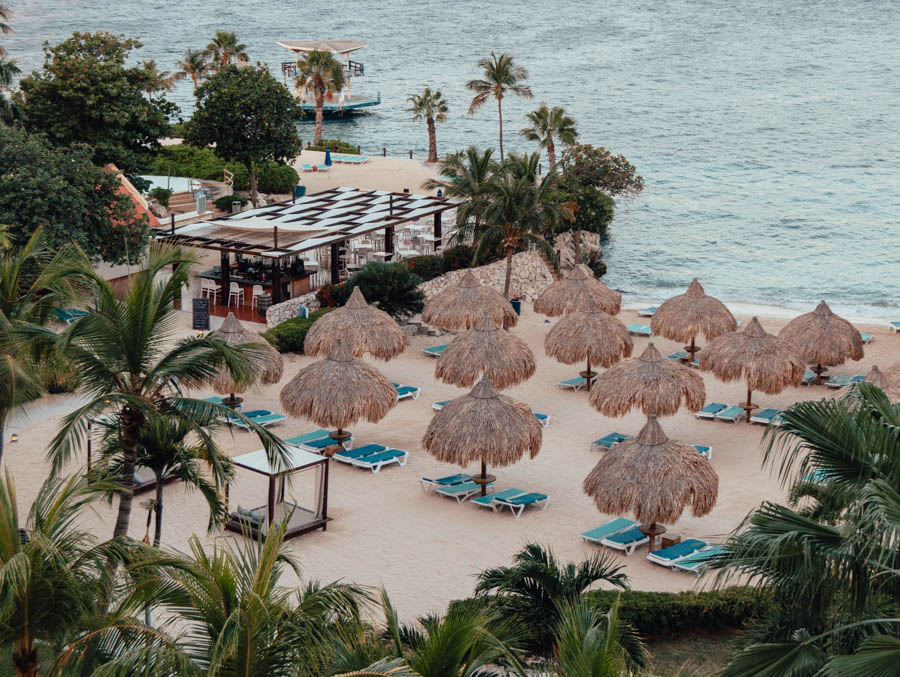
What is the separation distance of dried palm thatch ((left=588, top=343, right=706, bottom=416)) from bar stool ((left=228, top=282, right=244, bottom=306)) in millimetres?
12359

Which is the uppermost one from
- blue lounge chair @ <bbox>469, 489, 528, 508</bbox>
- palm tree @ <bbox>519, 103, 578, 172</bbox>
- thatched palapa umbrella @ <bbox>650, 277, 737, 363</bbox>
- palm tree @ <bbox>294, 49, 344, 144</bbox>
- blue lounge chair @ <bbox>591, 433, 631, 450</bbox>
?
palm tree @ <bbox>294, 49, 344, 144</bbox>

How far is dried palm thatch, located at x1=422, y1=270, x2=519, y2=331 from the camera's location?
94.2ft

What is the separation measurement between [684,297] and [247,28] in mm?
134403

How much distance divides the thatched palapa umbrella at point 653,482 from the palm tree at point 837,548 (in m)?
8.31

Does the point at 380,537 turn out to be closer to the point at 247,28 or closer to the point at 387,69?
the point at 387,69

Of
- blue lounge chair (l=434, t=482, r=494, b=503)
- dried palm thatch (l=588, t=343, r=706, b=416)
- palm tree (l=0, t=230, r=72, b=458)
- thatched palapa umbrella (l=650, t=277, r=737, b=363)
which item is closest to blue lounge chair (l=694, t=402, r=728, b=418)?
dried palm thatch (l=588, t=343, r=706, b=416)

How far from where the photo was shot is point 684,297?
94.4 ft

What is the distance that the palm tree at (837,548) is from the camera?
761cm

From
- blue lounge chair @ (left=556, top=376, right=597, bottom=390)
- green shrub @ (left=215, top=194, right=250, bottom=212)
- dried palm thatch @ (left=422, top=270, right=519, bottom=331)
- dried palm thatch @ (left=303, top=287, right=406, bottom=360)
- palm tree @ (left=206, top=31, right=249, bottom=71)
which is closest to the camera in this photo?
dried palm thatch @ (left=303, top=287, right=406, bottom=360)

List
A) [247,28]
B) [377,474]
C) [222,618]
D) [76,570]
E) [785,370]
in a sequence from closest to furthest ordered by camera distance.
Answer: [222,618]
[76,570]
[377,474]
[785,370]
[247,28]

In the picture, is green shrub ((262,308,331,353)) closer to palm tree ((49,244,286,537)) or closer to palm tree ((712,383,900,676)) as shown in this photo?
palm tree ((49,244,286,537))

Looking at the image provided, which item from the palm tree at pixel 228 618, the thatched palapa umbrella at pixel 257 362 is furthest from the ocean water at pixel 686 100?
the palm tree at pixel 228 618

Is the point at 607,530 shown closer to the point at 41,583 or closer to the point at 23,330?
the point at 23,330

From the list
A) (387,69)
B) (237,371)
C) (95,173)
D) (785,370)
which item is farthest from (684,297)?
(387,69)
